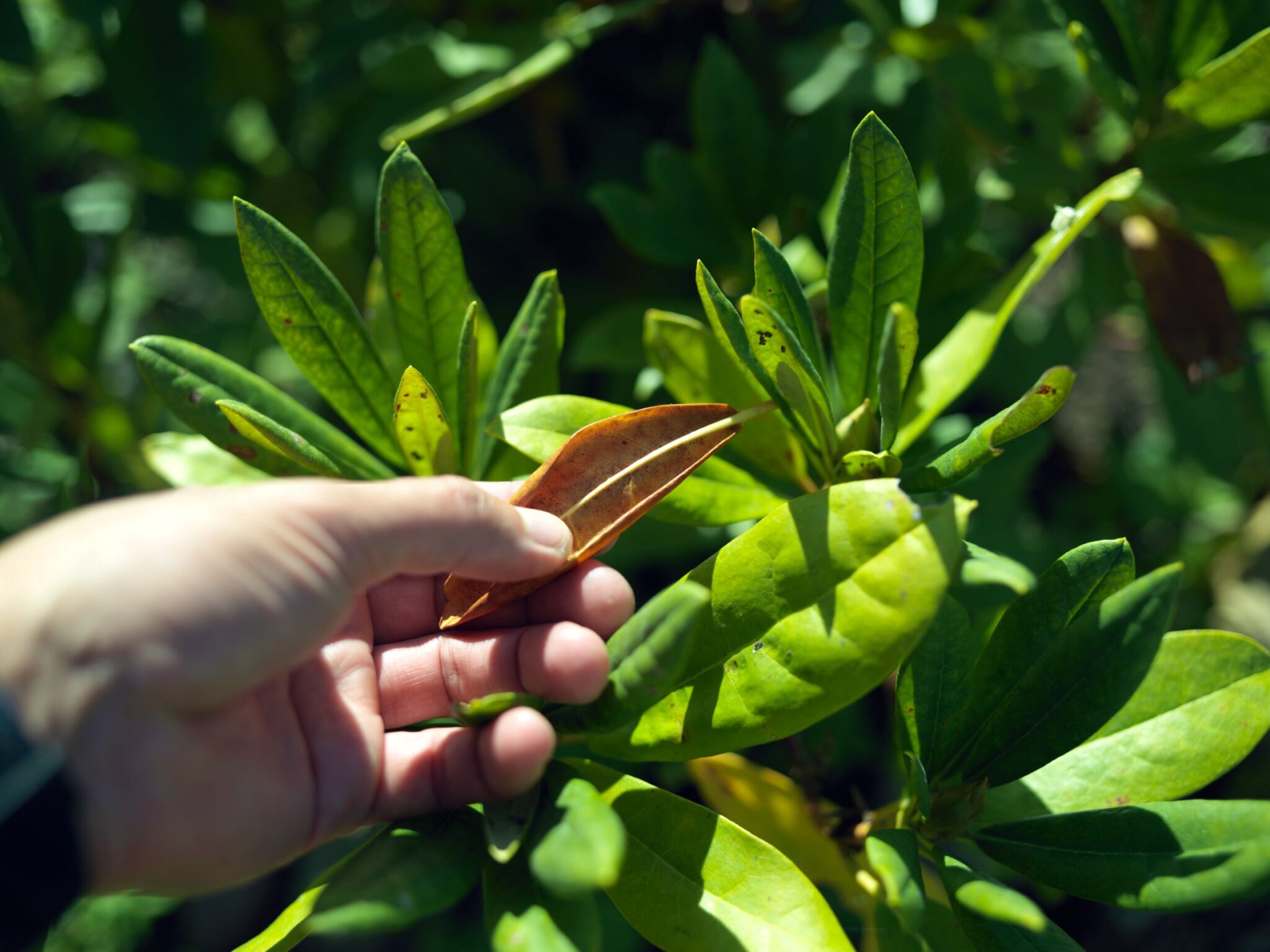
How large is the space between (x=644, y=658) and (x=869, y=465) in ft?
1.01

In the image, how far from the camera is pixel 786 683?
2.51 ft

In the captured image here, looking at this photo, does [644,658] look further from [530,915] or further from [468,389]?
[468,389]

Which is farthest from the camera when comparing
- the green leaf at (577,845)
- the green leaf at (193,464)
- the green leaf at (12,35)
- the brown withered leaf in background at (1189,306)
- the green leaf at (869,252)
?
the green leaf at (12,35)

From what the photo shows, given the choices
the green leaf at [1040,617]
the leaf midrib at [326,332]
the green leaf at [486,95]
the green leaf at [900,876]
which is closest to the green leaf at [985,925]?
the green leaf at [900,876]

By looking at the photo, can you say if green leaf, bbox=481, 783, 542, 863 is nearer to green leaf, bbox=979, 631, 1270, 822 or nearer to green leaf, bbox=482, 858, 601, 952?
green leaf, bbox=482, 858, 601, 952

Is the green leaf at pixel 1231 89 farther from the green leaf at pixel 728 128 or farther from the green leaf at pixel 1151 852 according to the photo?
the green leaf at pixel 1151 852

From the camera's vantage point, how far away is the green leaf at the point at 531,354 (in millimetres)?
988

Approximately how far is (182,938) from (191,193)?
1.93 m

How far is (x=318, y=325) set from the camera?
0.96 m

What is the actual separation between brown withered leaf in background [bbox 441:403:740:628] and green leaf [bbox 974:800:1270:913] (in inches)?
18.1

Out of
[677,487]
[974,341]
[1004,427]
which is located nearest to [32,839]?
[677,487]

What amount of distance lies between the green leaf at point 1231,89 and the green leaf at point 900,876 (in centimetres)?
89

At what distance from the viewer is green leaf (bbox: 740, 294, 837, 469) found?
757 millimetres

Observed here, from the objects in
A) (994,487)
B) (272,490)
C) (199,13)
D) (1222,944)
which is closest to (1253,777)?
(1222,944)
